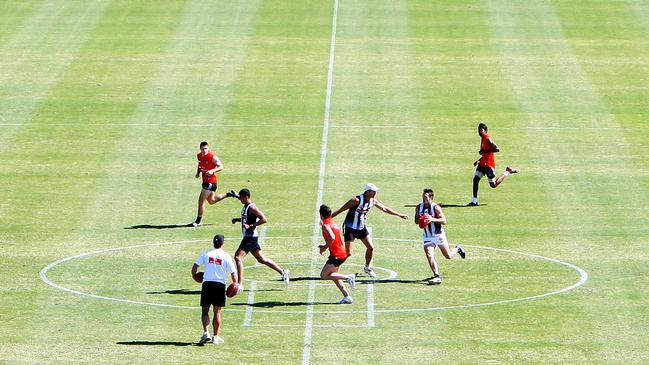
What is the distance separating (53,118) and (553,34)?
22158mm

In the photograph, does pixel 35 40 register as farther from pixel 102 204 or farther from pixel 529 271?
pixel 529 271

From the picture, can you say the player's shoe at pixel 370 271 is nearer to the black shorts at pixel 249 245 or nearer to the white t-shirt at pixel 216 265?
the black shorts at pixel 249 245

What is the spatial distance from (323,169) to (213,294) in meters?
19.2

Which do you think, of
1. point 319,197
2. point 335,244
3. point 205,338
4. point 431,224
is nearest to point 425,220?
point 431,224

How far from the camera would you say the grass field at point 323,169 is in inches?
1045

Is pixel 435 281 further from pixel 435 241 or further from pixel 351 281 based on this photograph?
pixel 351 281

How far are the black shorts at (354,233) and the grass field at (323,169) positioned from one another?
1105 millimetres

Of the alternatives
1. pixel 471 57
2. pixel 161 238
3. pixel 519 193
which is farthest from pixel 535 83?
pixel 161 238

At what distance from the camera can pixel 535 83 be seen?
5375 cm

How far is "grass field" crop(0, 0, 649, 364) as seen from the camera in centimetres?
2653

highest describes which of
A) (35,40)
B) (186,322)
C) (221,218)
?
(186,322)

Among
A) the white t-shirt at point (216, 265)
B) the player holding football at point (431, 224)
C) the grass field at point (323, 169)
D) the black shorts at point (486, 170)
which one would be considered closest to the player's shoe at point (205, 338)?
the grass field at point (323, 169)

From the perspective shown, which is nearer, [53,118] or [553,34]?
[53,118]

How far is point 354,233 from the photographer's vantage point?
101 ft
